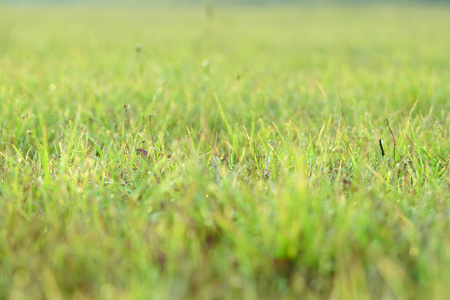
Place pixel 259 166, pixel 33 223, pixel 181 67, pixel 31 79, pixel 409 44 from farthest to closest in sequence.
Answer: pixel 409 44 → pixel 181 67 → pixel 31 79 → pixel 259 166 → pixel 33 223

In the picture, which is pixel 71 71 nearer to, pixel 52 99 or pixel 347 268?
pixel 52 99

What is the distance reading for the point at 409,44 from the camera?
6.81m

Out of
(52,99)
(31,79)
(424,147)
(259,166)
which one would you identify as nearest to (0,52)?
(31,79)

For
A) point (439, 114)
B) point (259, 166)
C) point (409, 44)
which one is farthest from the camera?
point (409, 44)

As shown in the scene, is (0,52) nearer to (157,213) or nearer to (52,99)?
(52,99)

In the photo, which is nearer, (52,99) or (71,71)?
(52,99)

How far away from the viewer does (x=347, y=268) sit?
1038 mm

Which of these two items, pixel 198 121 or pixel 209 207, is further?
pixel 198 121

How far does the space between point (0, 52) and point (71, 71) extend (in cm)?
188

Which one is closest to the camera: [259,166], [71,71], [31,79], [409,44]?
[259,166]

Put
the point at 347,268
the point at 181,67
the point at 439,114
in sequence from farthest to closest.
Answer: the point at 181,67
the point at 439,114
the point at 347,268

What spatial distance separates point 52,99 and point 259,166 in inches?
64.2

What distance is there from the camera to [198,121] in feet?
8.04

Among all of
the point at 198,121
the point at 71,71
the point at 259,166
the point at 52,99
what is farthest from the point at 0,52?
the point at 259,166
